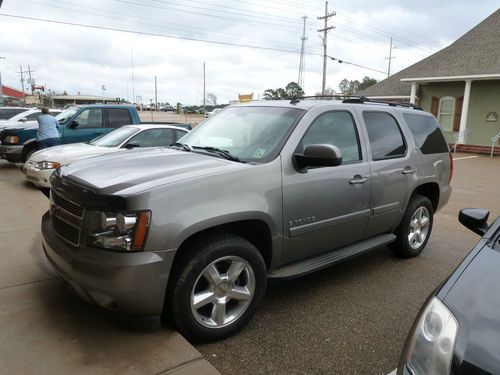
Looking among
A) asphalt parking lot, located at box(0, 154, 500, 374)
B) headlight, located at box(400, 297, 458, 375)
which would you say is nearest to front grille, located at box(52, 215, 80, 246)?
asphalt parking lot, located at box(0, 154, 500, 374)

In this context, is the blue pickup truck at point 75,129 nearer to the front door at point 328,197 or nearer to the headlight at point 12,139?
the headlight at point 12,139

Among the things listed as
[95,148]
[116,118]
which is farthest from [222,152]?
[116,118]

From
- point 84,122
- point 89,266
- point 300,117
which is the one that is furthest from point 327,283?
point 84,122

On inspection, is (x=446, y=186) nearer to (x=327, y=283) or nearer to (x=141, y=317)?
(x=327, y=283)

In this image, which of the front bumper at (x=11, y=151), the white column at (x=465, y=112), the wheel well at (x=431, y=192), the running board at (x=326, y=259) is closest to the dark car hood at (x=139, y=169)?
the running board at (x=326, y=259)

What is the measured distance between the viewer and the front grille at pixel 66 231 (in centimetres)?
289

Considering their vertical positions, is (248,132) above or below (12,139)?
above

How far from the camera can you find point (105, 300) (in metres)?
2.69

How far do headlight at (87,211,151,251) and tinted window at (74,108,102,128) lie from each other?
9.02 meters

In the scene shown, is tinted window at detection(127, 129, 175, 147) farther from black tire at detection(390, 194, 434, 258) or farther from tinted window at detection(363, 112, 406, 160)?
black tire at detection(390, 194, 434, 258)

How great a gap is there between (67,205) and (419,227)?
13.2 feet

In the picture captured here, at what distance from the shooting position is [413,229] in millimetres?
5082

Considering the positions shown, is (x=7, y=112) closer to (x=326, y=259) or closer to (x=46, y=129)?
(x=46, y=129)

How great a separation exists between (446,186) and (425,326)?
13.1ft
